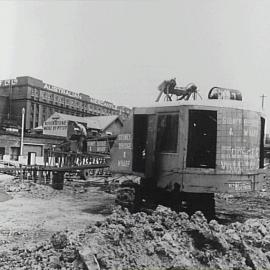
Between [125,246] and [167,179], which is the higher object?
[167,179]

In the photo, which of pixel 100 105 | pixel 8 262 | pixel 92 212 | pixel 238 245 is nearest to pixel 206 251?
pixel 238 245

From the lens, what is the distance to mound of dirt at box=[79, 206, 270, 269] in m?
6.04

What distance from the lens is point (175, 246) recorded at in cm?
647

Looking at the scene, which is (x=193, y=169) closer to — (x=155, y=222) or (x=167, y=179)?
(x=167, y=179)

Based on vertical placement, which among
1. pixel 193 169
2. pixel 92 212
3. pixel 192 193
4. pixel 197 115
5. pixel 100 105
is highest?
pixel 100 105

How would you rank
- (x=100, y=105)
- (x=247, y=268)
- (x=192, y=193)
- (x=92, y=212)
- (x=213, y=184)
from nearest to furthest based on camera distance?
(x=247, y=268) → (x=213, y=184) → (x=192, y=193) → (x=92, y=212) → (x=100, y=105)

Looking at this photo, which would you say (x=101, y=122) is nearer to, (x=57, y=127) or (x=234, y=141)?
(x=57, y=127)

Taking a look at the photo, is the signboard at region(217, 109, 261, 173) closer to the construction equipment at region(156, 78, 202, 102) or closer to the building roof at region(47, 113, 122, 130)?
the construction equipment at region(156, 78, 202, 102)

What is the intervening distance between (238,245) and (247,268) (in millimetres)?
549

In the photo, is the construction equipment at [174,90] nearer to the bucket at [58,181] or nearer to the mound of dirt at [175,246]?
the mound of dirt at [175,246]

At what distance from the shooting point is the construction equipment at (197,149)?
10.1m

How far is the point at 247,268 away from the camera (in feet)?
19.9

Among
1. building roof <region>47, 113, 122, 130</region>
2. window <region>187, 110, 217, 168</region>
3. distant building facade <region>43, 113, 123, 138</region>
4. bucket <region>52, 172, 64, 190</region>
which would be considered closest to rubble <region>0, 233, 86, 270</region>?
window <region>187, 110, 217, 168</region>

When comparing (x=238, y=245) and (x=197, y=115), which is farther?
(x=197, y=115)
